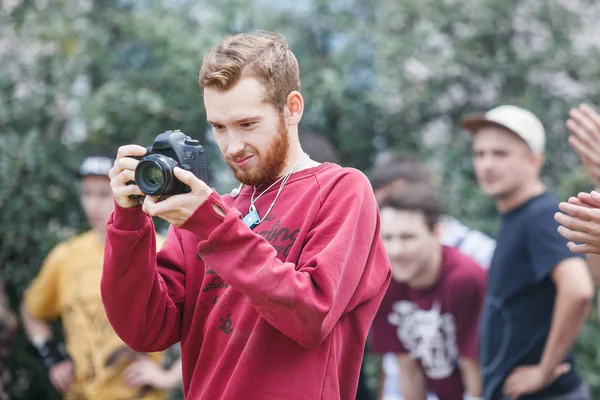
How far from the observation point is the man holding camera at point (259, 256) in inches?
75.3

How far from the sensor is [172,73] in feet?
17.7

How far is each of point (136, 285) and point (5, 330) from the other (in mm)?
3061

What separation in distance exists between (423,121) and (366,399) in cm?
221

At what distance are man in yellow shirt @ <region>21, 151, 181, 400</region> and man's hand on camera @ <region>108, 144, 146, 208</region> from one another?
87.1 inches

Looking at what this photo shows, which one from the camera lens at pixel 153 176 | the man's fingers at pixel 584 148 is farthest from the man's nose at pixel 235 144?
the man's fingers at pixel 584 148

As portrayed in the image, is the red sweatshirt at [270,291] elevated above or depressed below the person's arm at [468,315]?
above

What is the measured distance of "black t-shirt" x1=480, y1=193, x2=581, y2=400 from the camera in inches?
152

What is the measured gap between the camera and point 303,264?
2018mm

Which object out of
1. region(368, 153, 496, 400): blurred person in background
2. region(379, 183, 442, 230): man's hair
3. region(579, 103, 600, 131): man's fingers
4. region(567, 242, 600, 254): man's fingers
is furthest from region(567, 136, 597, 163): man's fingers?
region(368, 153, 496, 400): blurred person in background

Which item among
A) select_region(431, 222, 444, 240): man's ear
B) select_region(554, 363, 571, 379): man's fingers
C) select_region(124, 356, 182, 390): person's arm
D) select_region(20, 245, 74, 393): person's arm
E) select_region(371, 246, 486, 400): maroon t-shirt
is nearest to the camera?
select_region(554, 363, 571, 379): man's fingers

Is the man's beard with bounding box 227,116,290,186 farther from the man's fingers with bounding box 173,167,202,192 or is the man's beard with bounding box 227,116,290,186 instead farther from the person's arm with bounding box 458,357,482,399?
the person's arm with bounding box 458,357,482,399

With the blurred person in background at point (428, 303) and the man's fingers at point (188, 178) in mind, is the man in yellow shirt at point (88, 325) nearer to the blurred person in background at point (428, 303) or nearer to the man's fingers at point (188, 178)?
the blurred person in background at point (428, 303)

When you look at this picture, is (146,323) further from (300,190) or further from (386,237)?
(386,237)

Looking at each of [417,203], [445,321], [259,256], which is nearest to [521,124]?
[417,203]
